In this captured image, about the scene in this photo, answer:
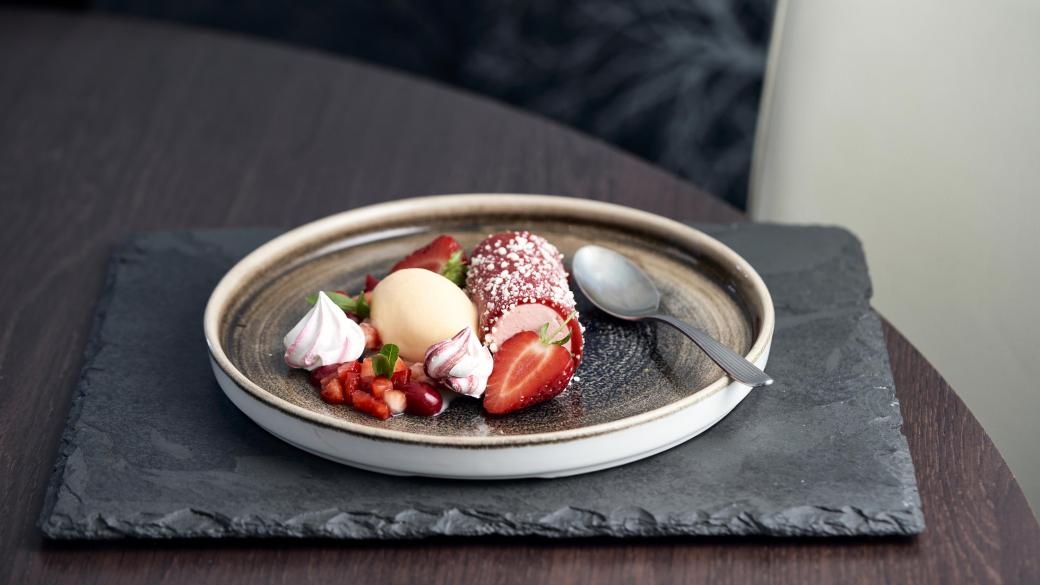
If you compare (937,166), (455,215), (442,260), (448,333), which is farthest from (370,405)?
(937,166)

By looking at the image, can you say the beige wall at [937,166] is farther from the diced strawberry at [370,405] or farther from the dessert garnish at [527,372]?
the diced strawberry at [370,405]

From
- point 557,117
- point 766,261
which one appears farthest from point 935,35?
point 557,117

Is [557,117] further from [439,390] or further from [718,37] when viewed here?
[439,390]

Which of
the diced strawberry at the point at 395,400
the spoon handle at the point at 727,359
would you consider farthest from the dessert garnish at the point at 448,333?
the spoon handle at the point at 727,359

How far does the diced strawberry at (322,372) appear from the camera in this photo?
3.33ft

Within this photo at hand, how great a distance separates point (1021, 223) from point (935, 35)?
275mm

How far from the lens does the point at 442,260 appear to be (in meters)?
1.17

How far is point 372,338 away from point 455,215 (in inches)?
10.5

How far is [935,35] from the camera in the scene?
145 centimetres

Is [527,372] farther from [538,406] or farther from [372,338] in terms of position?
[372,338]

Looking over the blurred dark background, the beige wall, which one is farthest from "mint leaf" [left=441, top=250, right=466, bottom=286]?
the blurred dark background

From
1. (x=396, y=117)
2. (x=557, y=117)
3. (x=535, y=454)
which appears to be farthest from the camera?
(x=557, y=117)

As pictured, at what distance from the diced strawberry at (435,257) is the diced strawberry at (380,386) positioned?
0.19 m

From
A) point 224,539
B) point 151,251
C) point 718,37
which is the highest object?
point 718,37
